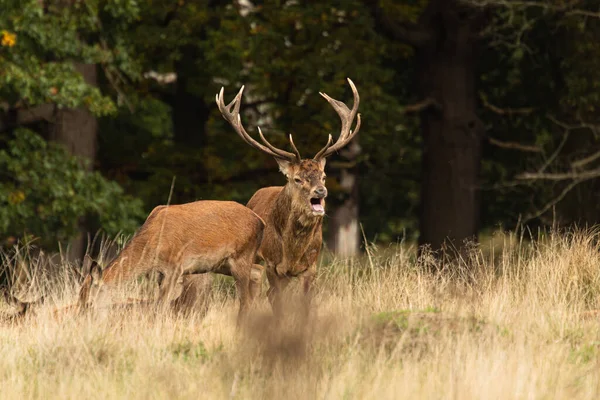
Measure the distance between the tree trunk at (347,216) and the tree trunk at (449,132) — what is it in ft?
4.41

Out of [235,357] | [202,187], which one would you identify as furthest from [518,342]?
A: [202,187]

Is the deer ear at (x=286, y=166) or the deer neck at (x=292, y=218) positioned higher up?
the deer ear at (x=286, y=166)

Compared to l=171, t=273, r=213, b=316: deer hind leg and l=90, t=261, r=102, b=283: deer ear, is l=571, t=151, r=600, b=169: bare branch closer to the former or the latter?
l=171, t=273, r=213, b=316: deer hind leg

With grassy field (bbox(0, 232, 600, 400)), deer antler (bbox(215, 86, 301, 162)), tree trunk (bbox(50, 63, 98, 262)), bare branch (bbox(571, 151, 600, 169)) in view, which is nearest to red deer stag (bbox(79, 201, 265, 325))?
grassy field (bbox(0, 232, 600, 400))

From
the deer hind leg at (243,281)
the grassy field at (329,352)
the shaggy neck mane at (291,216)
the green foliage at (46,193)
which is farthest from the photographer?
the green foliage at (46,193)

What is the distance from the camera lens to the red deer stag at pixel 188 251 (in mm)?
8836

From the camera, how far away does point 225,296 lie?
1102cm

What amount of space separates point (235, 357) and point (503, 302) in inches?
103

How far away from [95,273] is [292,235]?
2.07 metres

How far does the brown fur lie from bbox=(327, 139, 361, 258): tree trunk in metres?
9.78

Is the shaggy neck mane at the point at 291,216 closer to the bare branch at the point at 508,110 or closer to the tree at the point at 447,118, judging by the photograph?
the tree at the point at 447,118

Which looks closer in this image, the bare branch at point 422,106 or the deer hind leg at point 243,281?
the deer hind leg at point 243,281

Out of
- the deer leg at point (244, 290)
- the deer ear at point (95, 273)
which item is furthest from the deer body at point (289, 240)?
the deer ear at point (95, 273)

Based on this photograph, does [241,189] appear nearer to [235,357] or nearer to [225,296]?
[225,296]
